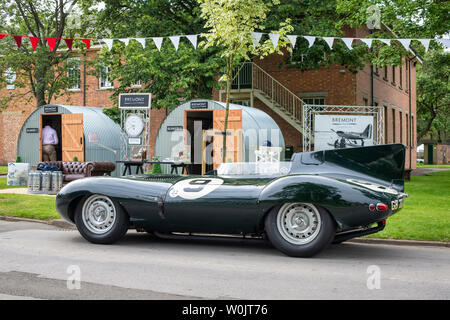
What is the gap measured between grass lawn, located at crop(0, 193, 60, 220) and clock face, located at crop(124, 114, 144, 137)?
5.19 meters

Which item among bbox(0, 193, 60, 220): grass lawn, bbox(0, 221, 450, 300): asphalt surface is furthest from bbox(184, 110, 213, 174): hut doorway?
bbox(0, 221, 450, 300): asphalt surface

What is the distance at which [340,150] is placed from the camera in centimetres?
665

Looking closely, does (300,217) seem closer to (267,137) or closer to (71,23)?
(267,137)

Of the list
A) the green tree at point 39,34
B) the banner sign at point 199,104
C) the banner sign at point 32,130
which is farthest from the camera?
the green tree at point 39,34

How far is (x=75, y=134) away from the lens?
20250mm

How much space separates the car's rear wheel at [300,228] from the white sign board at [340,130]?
12.8 m

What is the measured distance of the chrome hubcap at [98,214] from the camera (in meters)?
7.00

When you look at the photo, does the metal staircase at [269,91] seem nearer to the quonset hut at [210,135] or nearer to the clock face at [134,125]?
the quonset hut at [210,135]

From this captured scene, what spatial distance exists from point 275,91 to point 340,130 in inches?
272

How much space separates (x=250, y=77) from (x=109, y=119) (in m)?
7.21

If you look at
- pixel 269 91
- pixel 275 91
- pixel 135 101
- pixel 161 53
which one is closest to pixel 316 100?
pixel 275 91

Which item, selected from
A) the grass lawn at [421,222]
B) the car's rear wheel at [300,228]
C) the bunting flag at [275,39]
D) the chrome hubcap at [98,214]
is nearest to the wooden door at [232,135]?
the bunting flag at [275,39]

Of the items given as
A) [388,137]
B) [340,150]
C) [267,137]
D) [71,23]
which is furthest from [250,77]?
[340,150]

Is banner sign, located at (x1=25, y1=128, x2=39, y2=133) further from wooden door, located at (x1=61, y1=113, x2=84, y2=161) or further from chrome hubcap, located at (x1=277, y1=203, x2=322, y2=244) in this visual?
chrome hubcap, located at (x1=277, y1=203, x2=322, y2=244)
